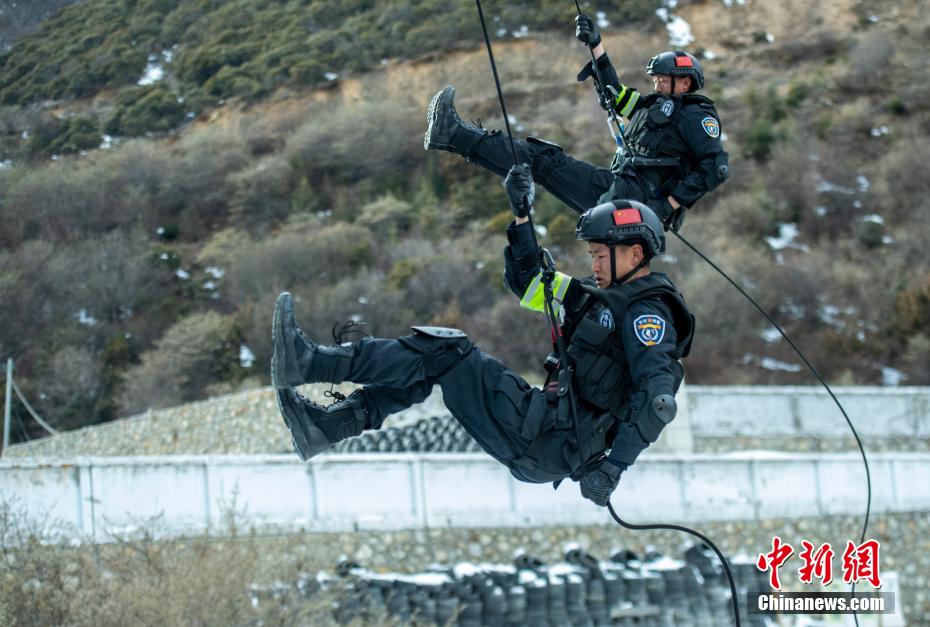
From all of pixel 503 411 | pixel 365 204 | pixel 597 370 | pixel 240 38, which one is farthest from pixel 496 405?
pixel 365 204

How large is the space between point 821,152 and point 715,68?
29.5 ft

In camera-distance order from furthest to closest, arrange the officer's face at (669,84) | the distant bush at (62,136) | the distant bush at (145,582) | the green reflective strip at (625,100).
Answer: the distant bush at (62,136) → the distant bush at (145,582) → the green reflective strip at (625,100) → the officer's face at (669,84)

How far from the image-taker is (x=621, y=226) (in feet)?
24.5

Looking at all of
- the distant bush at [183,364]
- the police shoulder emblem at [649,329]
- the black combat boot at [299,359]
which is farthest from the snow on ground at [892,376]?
the black combat boot at [299,359]

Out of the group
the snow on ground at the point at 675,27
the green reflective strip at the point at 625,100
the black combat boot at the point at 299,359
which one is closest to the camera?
the black combat boot at the point at 299,359

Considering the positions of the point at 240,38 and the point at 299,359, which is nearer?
the point at 299,359

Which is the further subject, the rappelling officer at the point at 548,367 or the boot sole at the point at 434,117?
the boot sole at the point at 434,117

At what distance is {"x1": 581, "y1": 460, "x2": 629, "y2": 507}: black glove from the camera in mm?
7219

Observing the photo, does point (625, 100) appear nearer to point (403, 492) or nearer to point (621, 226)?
point (621, 226)

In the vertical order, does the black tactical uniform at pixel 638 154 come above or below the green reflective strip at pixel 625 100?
below

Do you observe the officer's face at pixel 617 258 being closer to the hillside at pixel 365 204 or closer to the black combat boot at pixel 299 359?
the black combat boot at pixel 299 359

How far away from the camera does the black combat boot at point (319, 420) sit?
7586 millimetres

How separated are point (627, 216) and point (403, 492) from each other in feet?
43.6

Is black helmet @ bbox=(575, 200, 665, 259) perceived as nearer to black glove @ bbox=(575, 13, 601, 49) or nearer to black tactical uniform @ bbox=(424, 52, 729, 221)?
black tactical uniform @ bbox=(424, 52, 729, 221)
